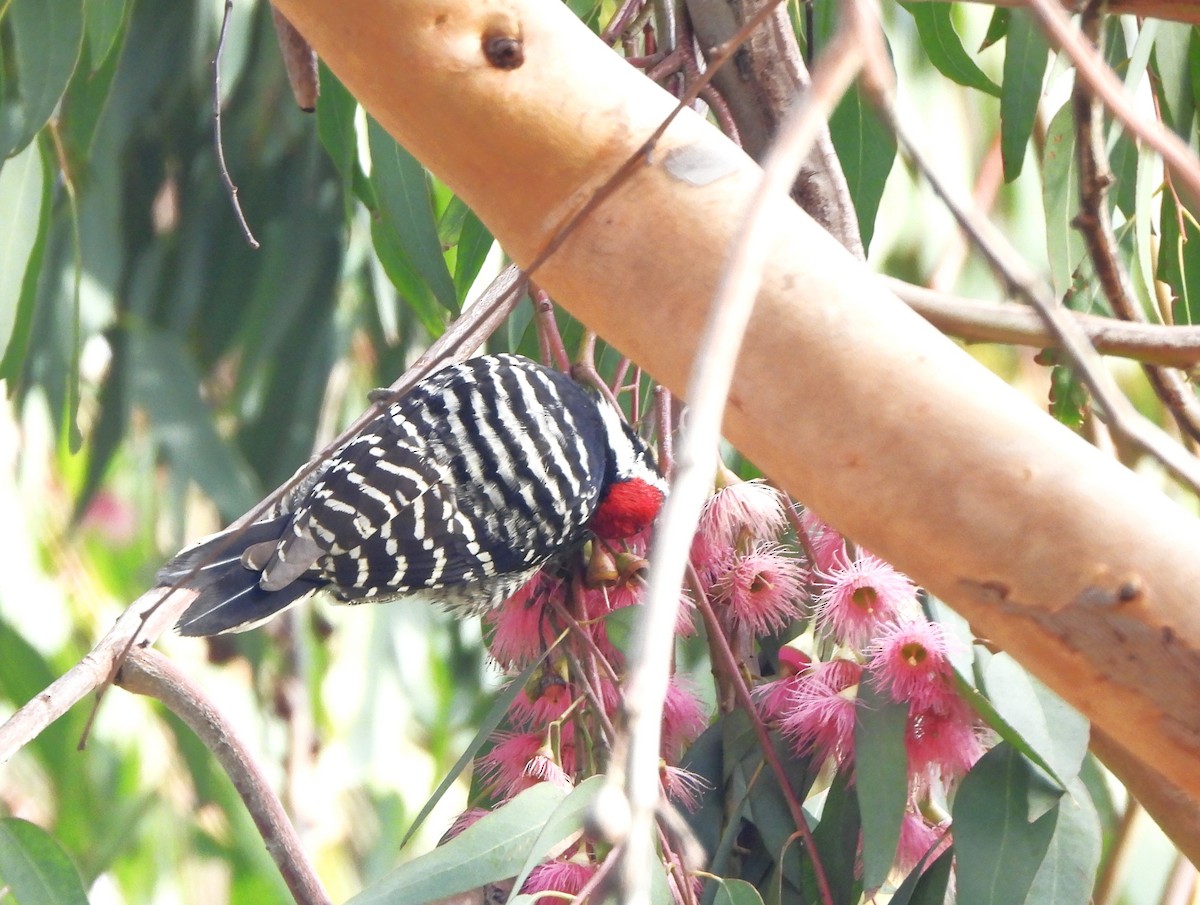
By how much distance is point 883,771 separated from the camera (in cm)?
81

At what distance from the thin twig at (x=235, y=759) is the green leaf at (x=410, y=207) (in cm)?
41

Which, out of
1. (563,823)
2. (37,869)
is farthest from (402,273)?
(563,823)

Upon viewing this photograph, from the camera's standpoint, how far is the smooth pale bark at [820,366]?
44 centimetres

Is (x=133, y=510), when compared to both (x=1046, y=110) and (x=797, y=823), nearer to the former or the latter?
(x=1046, y=110)

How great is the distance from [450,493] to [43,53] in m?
0.57

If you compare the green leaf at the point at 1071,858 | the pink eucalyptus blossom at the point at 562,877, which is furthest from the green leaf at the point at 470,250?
the green leaf at the point at 1071,858

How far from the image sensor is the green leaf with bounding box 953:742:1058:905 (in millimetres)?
790

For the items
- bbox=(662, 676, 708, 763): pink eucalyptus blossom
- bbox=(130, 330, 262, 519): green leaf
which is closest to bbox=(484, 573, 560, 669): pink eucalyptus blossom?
bbox=(662, 676, 708, 763): pink eucalyptus blossom

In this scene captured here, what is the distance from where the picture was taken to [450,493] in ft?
4.65

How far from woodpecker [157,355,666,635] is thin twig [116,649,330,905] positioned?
372 millimetres

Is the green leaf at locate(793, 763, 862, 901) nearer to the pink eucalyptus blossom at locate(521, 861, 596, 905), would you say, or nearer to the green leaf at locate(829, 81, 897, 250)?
the pink eucalyptus blossom at locate(521, 861, 596, 905)

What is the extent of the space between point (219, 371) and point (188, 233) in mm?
Answer: 255

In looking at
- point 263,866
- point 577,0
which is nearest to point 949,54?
point 577,0

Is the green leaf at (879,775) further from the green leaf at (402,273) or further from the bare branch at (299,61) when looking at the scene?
the green leaf at (402,273)
